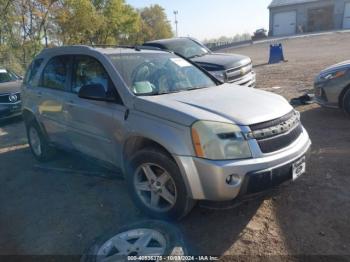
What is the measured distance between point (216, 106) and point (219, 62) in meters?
5.29

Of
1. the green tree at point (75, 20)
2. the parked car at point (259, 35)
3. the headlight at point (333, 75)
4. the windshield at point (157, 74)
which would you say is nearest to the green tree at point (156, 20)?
the parked car at point (259, 35)

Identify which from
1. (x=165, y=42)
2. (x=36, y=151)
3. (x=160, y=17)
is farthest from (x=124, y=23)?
(x=36, y=151)

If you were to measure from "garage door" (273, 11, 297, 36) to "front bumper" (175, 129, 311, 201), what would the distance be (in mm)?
49535

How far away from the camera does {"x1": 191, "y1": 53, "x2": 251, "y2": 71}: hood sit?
8000mm

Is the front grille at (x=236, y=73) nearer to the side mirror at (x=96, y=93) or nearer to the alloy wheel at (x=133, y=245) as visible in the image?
the side mirror at (x=96, y=93)

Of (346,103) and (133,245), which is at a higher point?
(346,103)

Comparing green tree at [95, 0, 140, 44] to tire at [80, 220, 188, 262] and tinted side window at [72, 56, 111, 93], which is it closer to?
tinted side window at [72, 56, 111, 93]

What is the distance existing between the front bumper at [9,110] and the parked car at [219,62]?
424 cm

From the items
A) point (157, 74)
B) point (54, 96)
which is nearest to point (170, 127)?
point (157, 74)

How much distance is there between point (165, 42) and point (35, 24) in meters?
16.2

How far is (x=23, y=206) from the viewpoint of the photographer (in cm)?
395

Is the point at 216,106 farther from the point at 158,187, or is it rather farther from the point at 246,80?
the point at 246,80

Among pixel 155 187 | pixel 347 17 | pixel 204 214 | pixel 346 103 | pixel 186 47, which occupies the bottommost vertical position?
pixel 204 214

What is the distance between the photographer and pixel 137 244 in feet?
9.30
